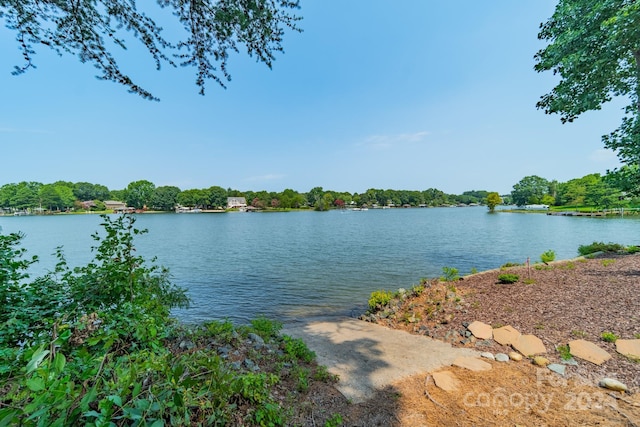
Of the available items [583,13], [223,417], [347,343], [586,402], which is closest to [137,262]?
[223,417]

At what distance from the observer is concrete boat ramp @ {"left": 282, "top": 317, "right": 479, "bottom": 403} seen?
4668 millimetres

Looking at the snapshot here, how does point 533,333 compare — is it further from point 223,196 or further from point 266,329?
point 223,196

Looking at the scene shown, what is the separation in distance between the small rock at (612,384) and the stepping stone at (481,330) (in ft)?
6.39

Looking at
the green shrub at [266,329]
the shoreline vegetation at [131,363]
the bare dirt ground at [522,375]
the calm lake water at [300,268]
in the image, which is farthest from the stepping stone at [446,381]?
the calm lake water at [300,268]

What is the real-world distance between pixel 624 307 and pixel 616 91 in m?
6.42

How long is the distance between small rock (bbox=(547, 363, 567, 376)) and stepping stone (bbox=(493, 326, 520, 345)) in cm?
90

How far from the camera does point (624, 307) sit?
6.09m

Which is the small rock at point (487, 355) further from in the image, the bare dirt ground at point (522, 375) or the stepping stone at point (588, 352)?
the stepping stone at point (588, 352)

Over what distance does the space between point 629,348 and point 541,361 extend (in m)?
1.55

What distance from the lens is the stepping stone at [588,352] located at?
4.62 m

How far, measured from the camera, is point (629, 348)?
4750 mm

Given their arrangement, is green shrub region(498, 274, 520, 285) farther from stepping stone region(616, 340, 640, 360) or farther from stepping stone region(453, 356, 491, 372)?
stepping stone region(453, 356, 491, 372)

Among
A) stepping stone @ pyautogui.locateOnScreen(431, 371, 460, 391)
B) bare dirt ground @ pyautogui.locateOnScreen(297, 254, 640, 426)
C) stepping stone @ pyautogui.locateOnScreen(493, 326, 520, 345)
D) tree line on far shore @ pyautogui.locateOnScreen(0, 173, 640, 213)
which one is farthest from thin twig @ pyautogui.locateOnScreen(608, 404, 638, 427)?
tree line on far shore @ pyautogui.locateOnScreen(0, 173, 640, 213)

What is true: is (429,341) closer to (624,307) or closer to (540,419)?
(540,419)
